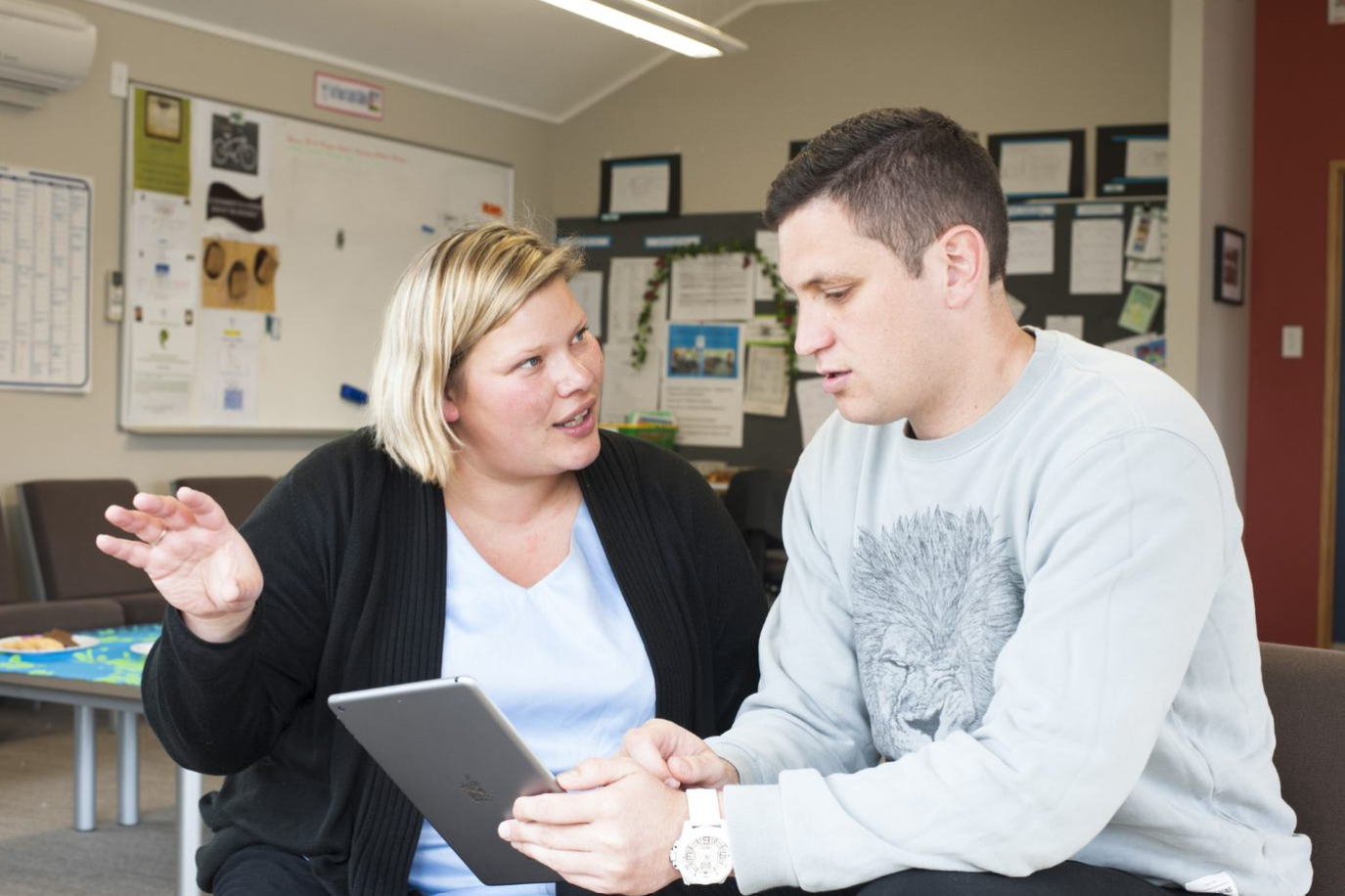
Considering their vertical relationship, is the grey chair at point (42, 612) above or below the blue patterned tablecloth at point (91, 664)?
below

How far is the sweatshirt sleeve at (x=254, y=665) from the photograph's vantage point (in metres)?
1.60

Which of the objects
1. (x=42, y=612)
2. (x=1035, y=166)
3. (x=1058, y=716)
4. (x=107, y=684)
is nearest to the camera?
(x=1058, y=716)

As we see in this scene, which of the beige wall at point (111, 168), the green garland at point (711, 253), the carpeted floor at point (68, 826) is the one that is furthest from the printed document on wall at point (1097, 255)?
the carpeted floor at point (68, 826)

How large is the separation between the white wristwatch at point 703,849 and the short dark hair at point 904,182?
587mm

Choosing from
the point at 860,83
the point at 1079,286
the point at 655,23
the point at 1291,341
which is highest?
the point at 860,83

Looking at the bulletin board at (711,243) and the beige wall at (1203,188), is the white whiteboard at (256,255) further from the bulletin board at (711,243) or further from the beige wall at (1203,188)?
the beige wall at (1203,188)

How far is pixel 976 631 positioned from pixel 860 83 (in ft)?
19.0

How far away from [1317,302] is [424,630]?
18.4ft

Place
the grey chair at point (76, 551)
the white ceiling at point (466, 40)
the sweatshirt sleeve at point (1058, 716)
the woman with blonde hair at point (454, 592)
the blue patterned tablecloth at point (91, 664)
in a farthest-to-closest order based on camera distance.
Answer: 1. the white ceiling at point (466, 40)
2. the grey chair at point (76, 551)
3. the blue patterned tablecloth at point (91, 664)
4. the woman with blonde hair at point (454, 592)
5. the sweatshirt sleeve at point (1058, 716)

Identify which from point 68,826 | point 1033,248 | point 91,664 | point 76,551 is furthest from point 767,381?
point 91,664

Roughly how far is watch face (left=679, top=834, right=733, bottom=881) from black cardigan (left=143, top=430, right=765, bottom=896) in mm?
404

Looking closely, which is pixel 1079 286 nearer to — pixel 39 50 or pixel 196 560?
pixel 39 50

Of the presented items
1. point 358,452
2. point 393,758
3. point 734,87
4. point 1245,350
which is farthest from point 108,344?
point 1245,350

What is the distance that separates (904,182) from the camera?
1475 mm
